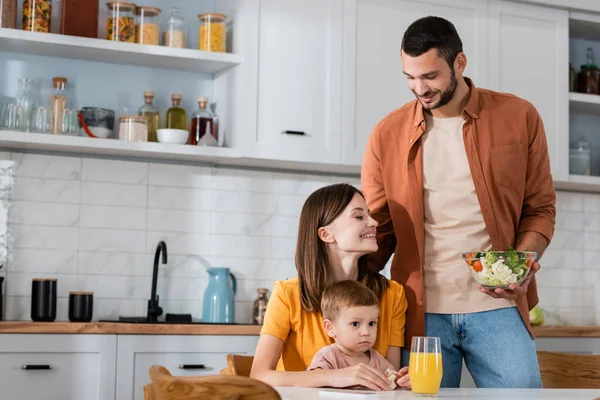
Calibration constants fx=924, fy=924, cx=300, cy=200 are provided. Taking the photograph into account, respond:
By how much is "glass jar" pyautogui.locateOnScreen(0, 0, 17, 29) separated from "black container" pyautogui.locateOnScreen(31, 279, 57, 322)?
1.04 meters

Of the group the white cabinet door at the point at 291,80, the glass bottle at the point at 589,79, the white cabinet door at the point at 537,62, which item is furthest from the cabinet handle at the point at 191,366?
the glass bottle at the point at 589,79

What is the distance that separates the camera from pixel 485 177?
2.49 meters

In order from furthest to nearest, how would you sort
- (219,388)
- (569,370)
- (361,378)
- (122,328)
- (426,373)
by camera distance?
(122,328) → (569,370) → (361,378) → (426,373) → (219,388)

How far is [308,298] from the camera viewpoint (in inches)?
95.0

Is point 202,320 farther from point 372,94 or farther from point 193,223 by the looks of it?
point 372,94

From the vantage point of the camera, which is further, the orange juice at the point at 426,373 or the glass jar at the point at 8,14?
the glass jar at the point at 8,14

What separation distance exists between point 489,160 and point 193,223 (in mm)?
1963

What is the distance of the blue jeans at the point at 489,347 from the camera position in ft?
7.77

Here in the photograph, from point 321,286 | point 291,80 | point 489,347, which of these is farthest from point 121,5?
point 489,347

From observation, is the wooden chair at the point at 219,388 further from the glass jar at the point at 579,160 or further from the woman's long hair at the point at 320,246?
the glass jar at the point at 579,160

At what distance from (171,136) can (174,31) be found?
0.47m

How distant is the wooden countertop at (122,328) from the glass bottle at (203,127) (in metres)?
0.82

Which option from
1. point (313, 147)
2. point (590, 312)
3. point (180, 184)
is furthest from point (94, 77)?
point (590, 312)

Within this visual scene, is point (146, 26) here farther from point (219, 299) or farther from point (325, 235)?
point (325, 235)
